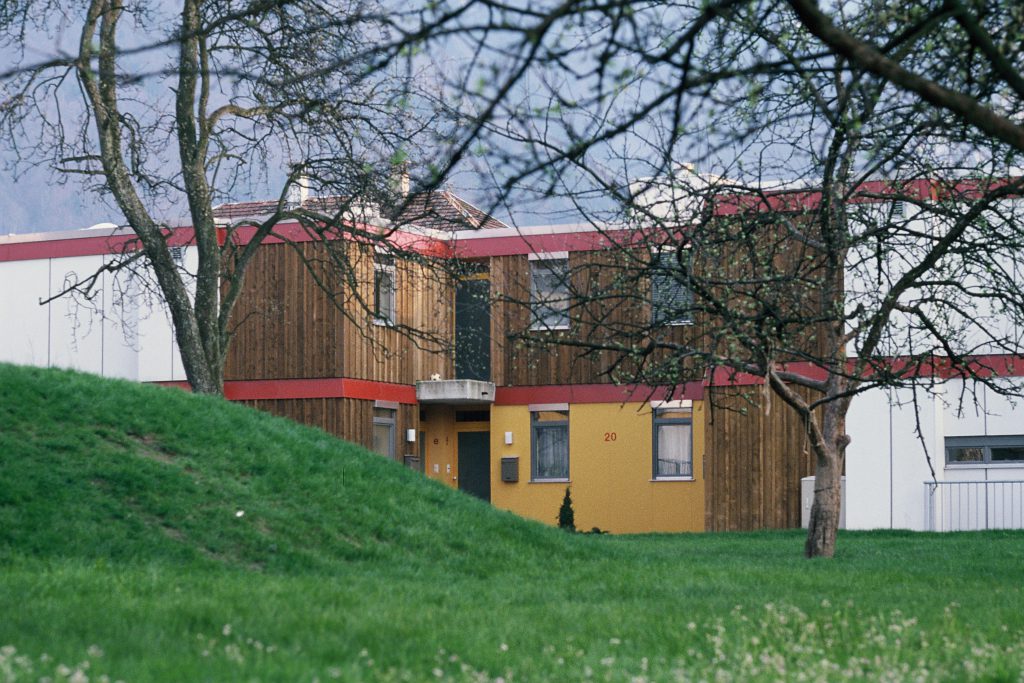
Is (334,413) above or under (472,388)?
under

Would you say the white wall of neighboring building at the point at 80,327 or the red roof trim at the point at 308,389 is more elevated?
the white wall of neighboring building at the point at 80,327

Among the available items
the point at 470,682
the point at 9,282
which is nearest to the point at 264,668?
the point at 470,682

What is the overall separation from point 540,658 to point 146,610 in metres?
2.51

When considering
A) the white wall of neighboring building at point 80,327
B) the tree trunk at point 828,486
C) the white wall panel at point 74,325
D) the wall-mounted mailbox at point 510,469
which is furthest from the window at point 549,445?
the tree trunk at point 828,486

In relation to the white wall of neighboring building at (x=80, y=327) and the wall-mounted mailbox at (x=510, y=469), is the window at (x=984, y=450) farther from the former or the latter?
the white wall of neighboring building at (x=80, y=327)

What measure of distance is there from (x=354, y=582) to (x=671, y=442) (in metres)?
21.9

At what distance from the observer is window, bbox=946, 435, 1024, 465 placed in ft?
88.2

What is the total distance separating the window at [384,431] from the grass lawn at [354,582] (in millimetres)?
13715

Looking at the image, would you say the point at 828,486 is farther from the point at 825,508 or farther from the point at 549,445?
the point at 549,445

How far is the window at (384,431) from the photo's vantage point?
3266 cm

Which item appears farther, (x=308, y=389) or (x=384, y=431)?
(x=384, y=431)

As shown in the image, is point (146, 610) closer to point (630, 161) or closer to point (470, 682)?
point (470, 682)

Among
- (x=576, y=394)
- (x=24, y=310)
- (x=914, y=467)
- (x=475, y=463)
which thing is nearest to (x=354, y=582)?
(x=914, y=467)

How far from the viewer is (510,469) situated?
3384 centimetres
